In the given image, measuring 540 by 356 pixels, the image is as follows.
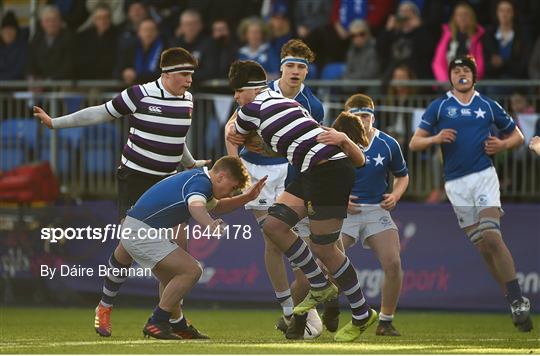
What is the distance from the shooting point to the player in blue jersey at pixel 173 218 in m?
11.2

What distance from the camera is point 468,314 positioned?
1578 cm

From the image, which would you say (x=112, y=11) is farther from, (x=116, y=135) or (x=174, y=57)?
(x=174, y=57)

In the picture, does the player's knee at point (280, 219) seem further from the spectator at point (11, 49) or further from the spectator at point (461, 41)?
the spectator at point (11, 49)

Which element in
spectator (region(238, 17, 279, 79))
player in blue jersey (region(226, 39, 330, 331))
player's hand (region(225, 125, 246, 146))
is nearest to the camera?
player's hand (region(225, 125, 246, 146))

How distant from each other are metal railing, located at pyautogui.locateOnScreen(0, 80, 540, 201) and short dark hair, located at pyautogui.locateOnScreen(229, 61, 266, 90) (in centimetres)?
571

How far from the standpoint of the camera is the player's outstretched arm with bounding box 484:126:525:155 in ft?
45.3

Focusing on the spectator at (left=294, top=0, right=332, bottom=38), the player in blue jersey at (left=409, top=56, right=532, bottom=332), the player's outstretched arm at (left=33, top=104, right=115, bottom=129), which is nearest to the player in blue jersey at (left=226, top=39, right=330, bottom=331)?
the player's outstretched arm at (left=33, top=104, right=115, bottom=129)

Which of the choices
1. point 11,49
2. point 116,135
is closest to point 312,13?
point 116,135

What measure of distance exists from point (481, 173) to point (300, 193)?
291 cm

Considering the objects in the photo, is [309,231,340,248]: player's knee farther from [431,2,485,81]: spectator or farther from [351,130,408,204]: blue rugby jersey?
[431,2,485,81]: spectator

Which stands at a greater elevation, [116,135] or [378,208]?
[378,208]

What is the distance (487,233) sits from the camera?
13.6m

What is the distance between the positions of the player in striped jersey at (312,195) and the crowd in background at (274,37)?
6.25 meters

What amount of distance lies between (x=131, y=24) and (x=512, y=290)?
318 inches
